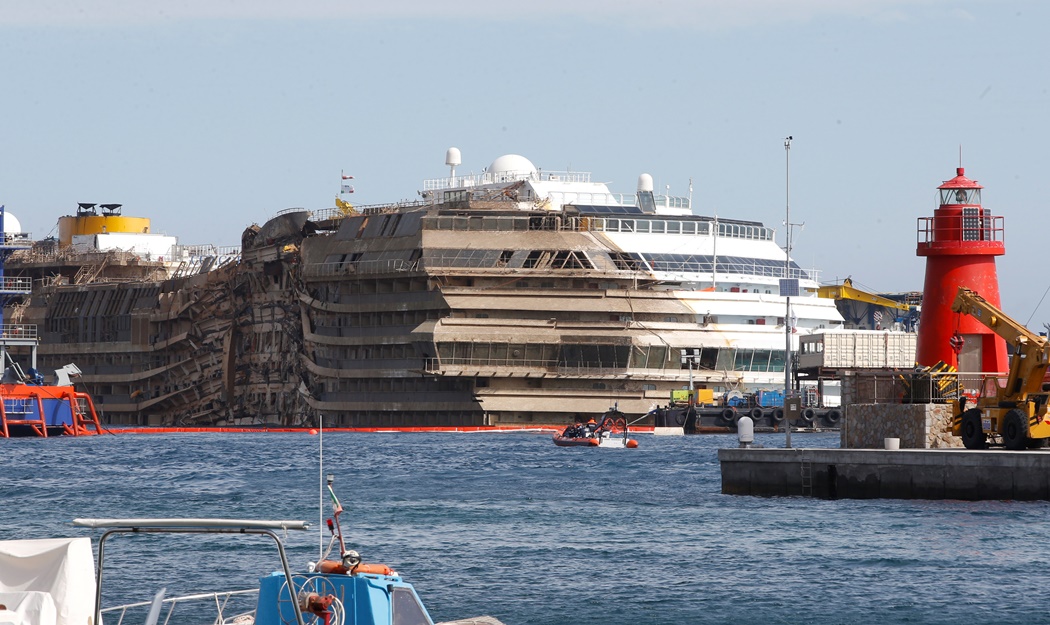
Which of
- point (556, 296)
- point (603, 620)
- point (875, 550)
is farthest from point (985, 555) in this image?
point (556, 296)

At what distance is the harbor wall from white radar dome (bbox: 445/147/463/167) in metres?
91.9

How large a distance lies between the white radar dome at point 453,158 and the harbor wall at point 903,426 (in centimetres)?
9195

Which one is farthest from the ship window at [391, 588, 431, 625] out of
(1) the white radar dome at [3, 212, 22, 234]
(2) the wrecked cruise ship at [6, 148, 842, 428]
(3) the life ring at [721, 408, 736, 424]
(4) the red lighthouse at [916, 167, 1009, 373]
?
(1) the white radar dome at [3, 212, 22, 234]

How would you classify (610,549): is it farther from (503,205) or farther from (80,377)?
(80,377)

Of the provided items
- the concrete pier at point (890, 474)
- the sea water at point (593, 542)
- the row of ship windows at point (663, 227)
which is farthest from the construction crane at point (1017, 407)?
the row of ship windows at point (663, 227)

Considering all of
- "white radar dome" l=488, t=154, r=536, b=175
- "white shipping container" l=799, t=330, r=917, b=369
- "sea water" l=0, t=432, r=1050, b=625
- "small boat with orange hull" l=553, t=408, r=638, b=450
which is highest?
"white radar dome" l=488, t=154, r=536, b=175

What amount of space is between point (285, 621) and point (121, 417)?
425 ft

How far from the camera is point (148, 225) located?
554 ft

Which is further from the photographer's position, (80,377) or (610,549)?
(80,377)

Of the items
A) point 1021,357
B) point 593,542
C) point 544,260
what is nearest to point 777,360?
point 544,260

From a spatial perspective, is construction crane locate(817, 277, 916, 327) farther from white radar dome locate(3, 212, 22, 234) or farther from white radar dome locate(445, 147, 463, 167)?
white radar dome locate(3, 212, 22, 234)

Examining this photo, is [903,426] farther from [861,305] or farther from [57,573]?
[861,305]

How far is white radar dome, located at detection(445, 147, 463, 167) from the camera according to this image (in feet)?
454

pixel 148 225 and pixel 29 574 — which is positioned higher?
pixel 148 225
